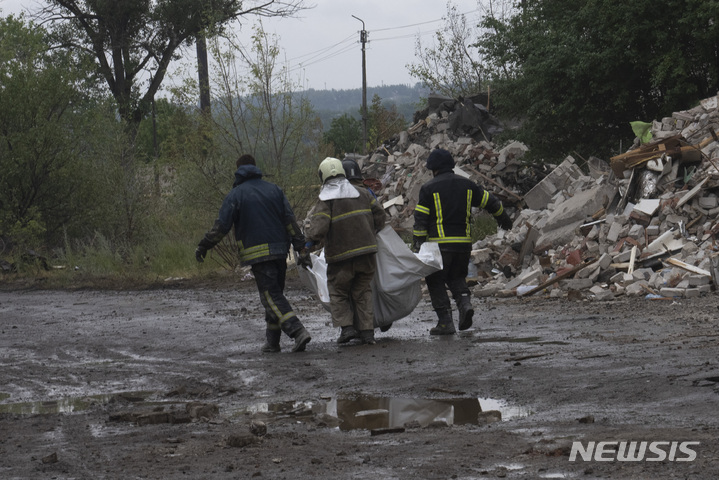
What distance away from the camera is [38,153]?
24.8 m

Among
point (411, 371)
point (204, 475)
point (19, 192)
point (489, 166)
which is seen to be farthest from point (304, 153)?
point (204, 475)


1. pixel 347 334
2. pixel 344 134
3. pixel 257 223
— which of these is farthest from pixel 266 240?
pixel 344 134

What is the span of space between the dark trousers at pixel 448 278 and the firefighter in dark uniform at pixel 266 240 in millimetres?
A: 1634

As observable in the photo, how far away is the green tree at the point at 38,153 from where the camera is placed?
24.5m

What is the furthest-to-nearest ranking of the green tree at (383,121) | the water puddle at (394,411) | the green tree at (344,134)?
the green tree at (344,134)
the green tree at (383,121)
the water puddle at (394,411)

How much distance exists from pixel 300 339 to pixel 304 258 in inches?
36.6

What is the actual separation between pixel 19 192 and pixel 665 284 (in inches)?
729

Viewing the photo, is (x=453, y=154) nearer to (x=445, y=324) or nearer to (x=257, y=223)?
(x=445, y=324)

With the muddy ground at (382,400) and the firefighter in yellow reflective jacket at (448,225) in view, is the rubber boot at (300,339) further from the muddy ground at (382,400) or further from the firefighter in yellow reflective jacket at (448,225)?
the firefighter in yellow reflective jacket at (448,225)

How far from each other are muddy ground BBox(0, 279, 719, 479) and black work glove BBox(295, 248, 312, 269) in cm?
94

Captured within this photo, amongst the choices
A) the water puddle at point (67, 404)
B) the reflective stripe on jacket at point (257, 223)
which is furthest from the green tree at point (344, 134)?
the water puddle at point (67, 404)

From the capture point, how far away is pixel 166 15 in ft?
129

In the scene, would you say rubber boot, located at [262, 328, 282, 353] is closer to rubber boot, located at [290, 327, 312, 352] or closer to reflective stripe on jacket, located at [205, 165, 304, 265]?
rubber boot, located at [290, 327, 312, 352]

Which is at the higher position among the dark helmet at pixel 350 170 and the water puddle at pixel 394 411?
the dark helmet at pixel 350 170
